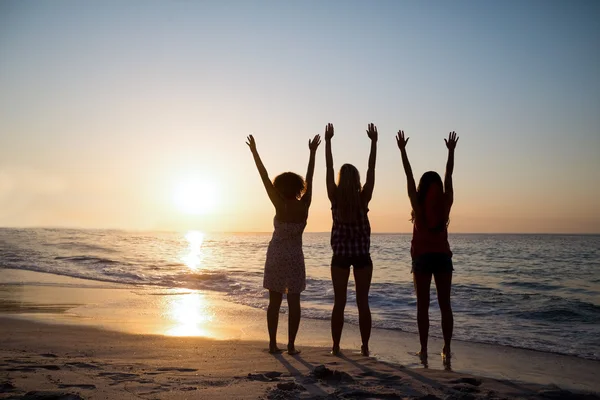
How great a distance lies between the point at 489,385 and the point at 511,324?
5.12 m

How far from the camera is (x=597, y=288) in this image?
579 inches

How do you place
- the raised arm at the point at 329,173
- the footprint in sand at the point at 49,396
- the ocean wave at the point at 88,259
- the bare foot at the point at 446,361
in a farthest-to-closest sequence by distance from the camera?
the ocean wave at the point at 88,259 < the raised arm at the point at 329,173 < the bare foot at the point at 446,361 < the footprint in sand at the point at 49,396

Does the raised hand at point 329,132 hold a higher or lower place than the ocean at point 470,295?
higher

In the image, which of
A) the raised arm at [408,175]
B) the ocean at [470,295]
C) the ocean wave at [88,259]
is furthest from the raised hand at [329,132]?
the ocean wave at [88,259]

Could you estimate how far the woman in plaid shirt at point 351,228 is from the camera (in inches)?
213

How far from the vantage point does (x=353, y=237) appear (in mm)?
5434

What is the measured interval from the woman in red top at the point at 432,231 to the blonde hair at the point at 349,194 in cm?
55

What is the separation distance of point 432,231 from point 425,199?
1.15 ft

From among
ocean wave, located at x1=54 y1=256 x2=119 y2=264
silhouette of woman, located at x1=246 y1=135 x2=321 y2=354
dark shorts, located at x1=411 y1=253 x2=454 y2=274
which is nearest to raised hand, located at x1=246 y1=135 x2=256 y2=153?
silhouette of woman, located at x1=246 y1=135 x2=321 y2=354

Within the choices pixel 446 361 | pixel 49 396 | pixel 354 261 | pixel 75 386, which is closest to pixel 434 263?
pixel 354 261

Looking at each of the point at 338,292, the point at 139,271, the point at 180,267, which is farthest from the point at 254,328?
the point at 180,267

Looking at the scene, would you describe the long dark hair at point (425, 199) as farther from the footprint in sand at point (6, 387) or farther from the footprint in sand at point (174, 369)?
the footprint in sand at point (6, 387)

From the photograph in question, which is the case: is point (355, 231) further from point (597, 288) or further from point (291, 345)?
→ point (597, 288)

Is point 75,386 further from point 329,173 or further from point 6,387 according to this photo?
point 329,173
